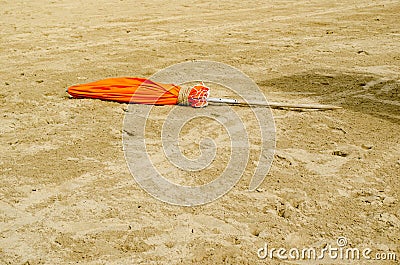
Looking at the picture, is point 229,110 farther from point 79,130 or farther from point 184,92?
point 79,130

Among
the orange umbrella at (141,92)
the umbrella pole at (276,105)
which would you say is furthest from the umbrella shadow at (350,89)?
the orange umbrella at (141,92)

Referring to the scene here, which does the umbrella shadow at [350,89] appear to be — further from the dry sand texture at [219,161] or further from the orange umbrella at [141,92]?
the orange umbrella at [141,92]

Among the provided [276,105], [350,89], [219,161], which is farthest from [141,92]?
[350,89]

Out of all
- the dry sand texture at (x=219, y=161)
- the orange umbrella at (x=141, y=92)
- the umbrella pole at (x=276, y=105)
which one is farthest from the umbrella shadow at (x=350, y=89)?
the orange umbrella at (x=141, y=92)

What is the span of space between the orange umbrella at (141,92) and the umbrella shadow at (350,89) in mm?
1032

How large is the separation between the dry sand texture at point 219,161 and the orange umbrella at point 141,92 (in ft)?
0.41

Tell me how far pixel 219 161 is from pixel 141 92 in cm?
148

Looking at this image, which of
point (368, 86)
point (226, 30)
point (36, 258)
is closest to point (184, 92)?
point (368, 86)

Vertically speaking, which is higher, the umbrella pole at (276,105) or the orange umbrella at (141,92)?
the orange umbrella at (141,92)

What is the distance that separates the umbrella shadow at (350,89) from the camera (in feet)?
16.8

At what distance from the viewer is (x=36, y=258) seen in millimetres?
2885

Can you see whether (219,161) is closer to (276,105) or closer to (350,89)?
(276,105)

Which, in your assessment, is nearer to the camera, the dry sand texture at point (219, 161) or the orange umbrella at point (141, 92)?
the dry sand texture at point (219, 161)

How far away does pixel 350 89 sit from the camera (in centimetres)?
566
